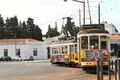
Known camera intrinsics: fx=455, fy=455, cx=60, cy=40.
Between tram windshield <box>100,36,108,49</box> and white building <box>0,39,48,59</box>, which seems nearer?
tram windshield <box>100,36,108,49</box>

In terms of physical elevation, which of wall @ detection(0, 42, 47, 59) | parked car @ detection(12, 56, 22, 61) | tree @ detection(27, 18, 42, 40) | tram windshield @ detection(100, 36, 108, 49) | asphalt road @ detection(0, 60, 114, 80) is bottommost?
asphalt road @ detection(0, 60, 114, 80)

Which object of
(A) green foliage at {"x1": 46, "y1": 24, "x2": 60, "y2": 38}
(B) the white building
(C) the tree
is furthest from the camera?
(A) green foliage at {"x1": 46, "y1": 24, "x2": 60, "y2": 38}

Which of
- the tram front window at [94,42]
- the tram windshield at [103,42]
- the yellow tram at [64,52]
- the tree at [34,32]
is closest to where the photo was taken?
the tram front window at [94,42]

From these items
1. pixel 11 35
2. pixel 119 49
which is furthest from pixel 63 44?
pixel 11 35

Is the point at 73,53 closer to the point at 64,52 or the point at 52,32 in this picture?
the point at 64,52

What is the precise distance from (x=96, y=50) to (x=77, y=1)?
511 inches

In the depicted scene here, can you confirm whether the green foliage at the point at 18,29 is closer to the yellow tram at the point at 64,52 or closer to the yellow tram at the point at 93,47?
the yellow tram at the point at 64,52

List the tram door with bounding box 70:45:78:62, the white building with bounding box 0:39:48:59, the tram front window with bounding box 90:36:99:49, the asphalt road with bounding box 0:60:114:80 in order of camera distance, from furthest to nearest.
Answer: the white building with bounding box 0:39:48:59
the tram door with bounding box 70:45:78:62
the tram front window with bounding box 90:36:99:49
the asphalt road with bounding box 0:60:114:80

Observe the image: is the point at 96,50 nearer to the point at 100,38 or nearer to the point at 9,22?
the point at 100,38

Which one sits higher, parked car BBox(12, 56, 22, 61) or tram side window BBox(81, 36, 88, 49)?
tram side window BBox(81, 36, 88, 49)

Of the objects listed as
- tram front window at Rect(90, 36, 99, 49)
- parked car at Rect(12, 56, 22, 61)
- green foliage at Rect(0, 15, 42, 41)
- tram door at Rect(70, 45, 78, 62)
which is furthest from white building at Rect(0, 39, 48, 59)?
tram front window at Rect(90, 36, 99, 49)

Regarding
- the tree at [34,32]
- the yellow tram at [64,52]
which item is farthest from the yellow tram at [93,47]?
the tree at [34,32]

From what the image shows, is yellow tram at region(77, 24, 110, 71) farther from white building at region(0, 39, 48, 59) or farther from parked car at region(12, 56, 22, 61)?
white building at region(0, 39, 48, 59)

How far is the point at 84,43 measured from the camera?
32906mm
